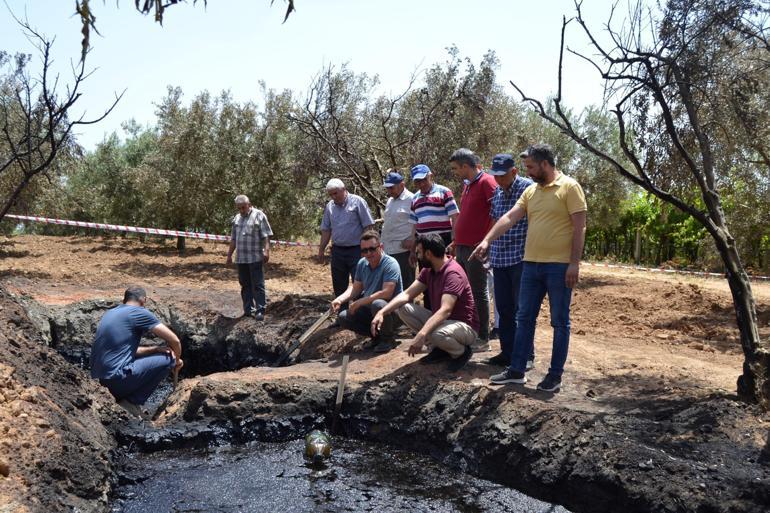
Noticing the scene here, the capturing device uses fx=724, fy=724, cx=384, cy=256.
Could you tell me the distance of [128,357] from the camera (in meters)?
6.98

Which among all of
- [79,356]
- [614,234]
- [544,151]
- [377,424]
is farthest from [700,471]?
[614,234]

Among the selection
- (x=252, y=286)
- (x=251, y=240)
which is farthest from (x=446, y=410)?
(x=252, y=286)

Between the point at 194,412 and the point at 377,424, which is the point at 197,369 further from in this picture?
the point at 377,424

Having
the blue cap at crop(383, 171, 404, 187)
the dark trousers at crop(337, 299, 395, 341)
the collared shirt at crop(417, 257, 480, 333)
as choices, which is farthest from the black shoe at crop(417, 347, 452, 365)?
the blue cap at crop(383, 171, 404, 187)

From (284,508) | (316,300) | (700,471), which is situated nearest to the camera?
(700,471)

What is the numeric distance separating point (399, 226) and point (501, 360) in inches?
86.2

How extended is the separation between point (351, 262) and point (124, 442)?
3.65 metres

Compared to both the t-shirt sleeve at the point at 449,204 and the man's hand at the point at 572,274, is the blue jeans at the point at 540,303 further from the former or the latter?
the t-shirt sleeve at the point at 449,204

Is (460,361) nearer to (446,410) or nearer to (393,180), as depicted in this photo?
(446,410)

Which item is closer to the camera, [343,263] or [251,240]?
[343,263]

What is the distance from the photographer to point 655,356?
310 inches

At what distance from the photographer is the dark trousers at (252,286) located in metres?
10.2

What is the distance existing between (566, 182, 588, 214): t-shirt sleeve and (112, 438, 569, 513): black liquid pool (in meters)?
2.05

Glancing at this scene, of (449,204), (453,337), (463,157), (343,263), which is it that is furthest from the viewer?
(343,263)
